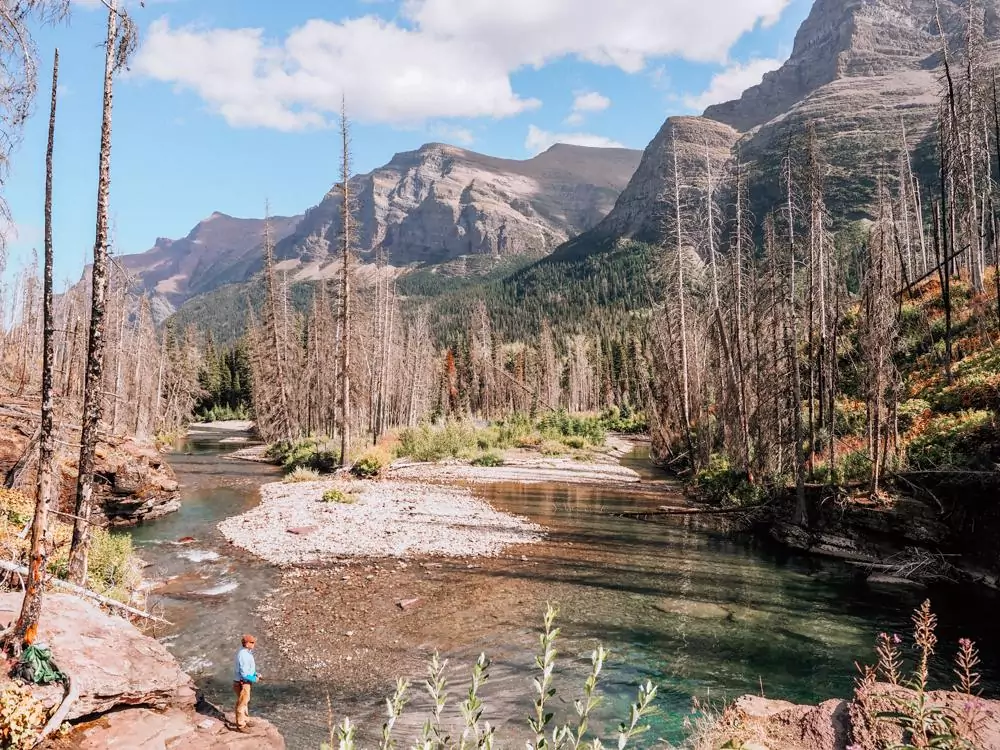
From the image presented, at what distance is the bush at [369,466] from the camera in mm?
30812

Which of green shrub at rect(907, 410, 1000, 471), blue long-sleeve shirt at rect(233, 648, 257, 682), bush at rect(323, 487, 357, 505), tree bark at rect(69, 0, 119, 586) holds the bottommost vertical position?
bush at rect(323, 487, 357, 505)

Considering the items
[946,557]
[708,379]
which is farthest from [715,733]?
[708,379]

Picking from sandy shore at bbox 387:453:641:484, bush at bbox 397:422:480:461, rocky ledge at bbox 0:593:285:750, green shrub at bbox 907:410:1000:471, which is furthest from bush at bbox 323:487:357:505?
green shrub at bbox 907:410:1000:471

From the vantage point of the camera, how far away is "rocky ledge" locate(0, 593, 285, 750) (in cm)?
673

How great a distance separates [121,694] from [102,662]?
54 centimetres

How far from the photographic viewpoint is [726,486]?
2430 cm

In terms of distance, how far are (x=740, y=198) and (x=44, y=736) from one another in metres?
Result: 23.8

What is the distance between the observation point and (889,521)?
15742 mm

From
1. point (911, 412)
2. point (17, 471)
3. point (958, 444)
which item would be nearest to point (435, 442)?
point (17, 471)

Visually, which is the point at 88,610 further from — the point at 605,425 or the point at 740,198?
the point at 605,425

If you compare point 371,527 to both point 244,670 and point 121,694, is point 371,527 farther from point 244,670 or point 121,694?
point 121,694

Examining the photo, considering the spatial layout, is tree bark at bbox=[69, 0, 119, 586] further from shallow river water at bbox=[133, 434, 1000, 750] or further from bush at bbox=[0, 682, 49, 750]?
bush at bbox=[0, 682, 49, 750]

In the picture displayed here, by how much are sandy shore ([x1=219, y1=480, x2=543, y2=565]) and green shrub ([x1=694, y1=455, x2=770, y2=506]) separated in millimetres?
8159

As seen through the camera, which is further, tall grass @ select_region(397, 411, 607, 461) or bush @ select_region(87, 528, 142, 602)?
tall grass @ select_region(397, 411, 607, 461)
